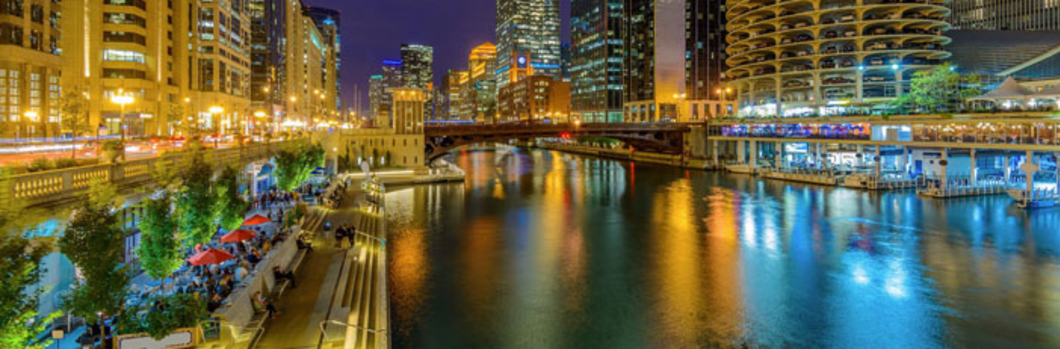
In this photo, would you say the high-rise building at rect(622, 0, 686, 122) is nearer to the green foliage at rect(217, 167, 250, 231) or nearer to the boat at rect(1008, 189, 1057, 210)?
the boat at rect(1008, 189, 1057, 210)

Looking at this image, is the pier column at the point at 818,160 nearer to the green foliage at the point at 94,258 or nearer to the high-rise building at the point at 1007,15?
the high-rise building at the point at 1007,15

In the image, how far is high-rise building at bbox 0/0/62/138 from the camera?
58844 millimetres

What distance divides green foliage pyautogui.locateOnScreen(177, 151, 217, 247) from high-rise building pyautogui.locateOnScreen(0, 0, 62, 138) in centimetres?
4083

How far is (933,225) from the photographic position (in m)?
45.5

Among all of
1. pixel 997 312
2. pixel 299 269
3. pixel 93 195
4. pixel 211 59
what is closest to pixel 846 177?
pixel 997 312

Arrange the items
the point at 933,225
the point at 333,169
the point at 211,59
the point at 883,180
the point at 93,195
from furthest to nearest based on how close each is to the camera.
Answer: the point at 211,59, the point at 333,169, the point at 883,180, the point at 933,225, the point at 93,195

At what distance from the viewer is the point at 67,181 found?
56.6 feet

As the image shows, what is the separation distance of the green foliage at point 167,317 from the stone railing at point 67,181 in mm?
3479

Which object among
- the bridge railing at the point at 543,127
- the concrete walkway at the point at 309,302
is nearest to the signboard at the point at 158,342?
the concrete walkway at the point at 309,302

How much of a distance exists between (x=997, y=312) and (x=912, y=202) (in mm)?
37112

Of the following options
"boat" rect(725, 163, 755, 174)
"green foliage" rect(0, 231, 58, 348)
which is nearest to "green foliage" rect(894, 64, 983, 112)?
"boat" rect(725, 163, 755, 174)

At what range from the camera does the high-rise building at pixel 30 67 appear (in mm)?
58844

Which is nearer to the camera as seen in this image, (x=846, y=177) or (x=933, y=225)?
(x=933, y=225)

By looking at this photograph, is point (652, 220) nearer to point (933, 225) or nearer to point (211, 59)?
point (933, 225)
